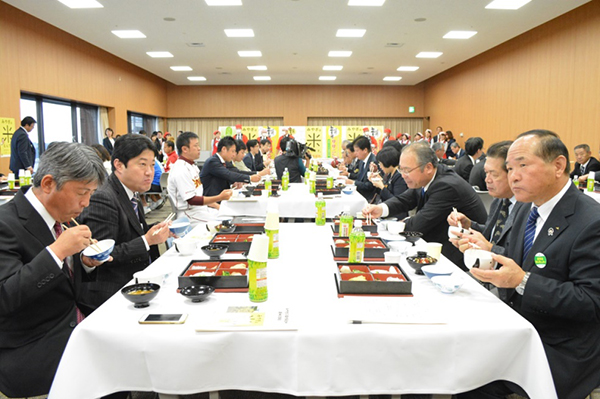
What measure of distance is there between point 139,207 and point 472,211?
Answer: 207 cm

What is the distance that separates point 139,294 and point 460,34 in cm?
898

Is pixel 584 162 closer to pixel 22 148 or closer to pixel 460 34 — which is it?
pixel 460 34

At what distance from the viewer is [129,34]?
8477mm

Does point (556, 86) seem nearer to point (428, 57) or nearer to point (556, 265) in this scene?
point (428, 57)

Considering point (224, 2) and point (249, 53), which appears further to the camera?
point (249, 53)

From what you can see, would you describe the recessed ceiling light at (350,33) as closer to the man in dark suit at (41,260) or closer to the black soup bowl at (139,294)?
the man in dark suit at (41,260)

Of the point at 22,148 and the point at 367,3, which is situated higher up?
the point at 367,3

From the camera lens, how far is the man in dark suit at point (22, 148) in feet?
22.1

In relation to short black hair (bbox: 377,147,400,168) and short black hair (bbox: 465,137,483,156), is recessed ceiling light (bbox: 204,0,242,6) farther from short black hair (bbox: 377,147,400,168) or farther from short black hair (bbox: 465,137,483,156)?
short black hair (bbox: 465,137,483,156)

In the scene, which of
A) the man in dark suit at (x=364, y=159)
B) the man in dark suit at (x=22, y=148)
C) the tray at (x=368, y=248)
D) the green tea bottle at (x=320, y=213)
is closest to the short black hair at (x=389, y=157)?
the man in dark suit at (x=364, y=159)

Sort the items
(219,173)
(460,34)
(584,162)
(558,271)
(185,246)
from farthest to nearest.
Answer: (460,34) < (584,162) < (219,173) < (185,246) < (558,271)

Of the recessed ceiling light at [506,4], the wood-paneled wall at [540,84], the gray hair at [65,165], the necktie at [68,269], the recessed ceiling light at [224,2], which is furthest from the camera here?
the wood-paneled wall at [540,84]

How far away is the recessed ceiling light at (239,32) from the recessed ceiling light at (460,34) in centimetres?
399

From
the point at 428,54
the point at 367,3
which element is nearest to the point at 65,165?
the point at 367,3
